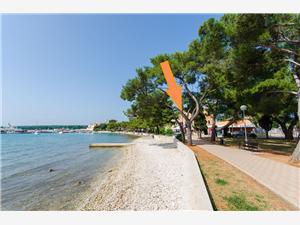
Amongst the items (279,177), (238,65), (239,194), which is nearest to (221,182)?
(239,194)

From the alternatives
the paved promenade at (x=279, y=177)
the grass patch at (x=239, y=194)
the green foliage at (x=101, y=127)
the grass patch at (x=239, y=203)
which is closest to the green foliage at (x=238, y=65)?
the paved promenade at (x=279, y=177)

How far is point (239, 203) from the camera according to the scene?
4.07m

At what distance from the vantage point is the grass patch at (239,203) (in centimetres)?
388

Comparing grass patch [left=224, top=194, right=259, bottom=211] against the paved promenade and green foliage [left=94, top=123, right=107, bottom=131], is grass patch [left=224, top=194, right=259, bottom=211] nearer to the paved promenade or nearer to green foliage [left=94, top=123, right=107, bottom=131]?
the paved promenade

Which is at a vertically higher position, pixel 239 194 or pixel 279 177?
pixel 279 177

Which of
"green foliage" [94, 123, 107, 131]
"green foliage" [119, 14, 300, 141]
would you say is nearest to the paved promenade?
"green foliage" [119, 14, 300, 141]

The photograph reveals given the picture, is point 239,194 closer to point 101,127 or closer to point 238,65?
point 238,65

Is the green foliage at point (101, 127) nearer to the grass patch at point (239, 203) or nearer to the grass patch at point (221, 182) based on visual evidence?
the grass patch at point (221, 182)

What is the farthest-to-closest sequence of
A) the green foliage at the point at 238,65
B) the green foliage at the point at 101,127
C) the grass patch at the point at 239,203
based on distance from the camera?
the green foliage at the point at 101,127, the green foliage at the point at 238,65, the grass patch at the point at 239,203

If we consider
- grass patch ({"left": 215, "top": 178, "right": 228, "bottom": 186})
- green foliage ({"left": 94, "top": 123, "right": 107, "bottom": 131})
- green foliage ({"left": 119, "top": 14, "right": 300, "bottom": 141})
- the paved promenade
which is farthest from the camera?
green foliage ({"left": 94, "top": 123, "right": 107, "bottom": 131})

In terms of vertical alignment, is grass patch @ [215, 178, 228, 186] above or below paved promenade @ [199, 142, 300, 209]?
below

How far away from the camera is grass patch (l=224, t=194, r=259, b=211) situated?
12.7ft

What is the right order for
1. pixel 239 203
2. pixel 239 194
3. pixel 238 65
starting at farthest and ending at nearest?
pixel 238 65
pixel 239 194
pixel 239 203
